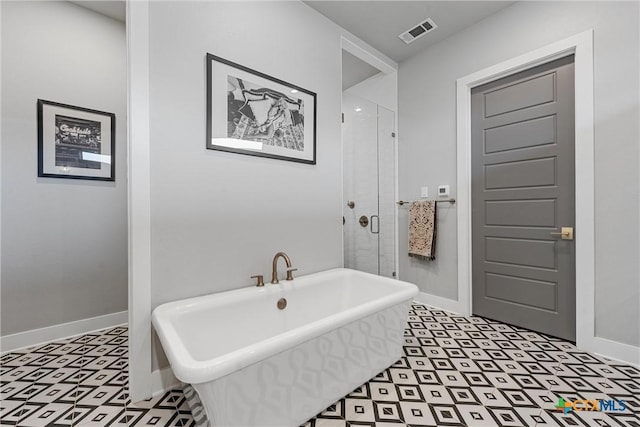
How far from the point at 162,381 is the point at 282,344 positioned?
1.00 meters

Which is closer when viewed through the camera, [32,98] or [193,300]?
[193,300]

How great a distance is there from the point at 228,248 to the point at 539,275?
2.53 meters

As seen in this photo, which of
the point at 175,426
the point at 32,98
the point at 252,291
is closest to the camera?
the point at 175,426

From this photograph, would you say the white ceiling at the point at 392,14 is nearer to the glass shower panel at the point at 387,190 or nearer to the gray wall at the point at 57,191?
the gray wall at the point at 57,191

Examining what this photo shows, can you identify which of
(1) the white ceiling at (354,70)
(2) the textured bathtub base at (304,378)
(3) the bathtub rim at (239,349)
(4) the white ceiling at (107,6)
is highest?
(1) the white ceiling at (354,70)

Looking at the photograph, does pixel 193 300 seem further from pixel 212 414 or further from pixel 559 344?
pixel 559 344

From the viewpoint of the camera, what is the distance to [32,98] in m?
2.09

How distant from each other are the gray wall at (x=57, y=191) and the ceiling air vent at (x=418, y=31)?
8.92ft

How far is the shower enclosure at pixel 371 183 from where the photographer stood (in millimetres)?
3332

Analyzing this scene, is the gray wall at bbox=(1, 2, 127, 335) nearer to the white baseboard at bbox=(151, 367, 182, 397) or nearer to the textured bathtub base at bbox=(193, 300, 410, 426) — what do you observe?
the white baseboard at bbox=(151, 367, 182, 397)

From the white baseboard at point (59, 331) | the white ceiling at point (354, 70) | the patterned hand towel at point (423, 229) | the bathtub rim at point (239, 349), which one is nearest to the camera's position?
the bathtub rim at point (239, 349)

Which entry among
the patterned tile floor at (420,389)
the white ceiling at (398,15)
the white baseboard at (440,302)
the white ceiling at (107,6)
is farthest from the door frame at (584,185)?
the white ceiling at (107,6)

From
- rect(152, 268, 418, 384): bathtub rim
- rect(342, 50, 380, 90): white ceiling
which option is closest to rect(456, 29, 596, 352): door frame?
rect(152, 268, 418, 384): bathtub rim

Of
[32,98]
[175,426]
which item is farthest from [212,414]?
[32,98]
